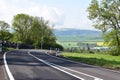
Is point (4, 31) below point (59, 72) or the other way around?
the other way around

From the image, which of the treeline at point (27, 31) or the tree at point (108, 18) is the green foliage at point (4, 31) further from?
the tree at point (108, 18)

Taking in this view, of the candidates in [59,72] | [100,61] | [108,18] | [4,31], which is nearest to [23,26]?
[4,31]

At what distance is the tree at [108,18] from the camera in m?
75.7

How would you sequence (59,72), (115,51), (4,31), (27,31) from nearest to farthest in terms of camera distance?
(59,72)
(115,51)
(4,31)
(27,31)

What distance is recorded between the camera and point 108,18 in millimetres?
76812

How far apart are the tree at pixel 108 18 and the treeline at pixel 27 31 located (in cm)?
4955

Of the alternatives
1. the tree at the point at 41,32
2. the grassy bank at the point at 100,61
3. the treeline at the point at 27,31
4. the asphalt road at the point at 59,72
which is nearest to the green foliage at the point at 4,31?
the treeline at the point at 27,31

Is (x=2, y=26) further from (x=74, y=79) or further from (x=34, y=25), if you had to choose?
(x=74, y=79)

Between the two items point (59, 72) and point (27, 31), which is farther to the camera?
point (27, 31)

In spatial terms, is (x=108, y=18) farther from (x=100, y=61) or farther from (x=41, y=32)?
(x=41, y=32)

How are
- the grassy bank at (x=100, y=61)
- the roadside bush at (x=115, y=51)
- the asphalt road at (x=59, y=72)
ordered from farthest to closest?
the roadside bush at (x=115, y=51) < the grassy bank at (x=100, y=61) < the asphalt road at (x=59, y=72)

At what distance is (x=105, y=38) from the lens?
77.2m

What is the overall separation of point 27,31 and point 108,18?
62102 millimetres

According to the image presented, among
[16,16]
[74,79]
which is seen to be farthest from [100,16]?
[16,16]
